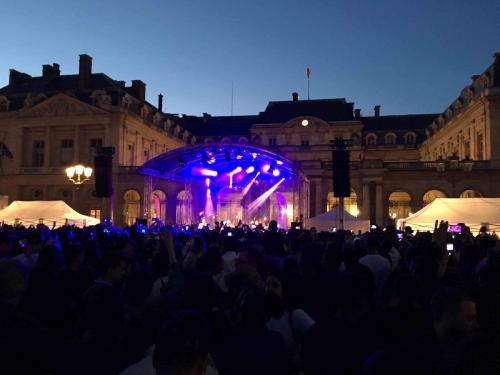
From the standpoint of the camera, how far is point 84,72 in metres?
44.1

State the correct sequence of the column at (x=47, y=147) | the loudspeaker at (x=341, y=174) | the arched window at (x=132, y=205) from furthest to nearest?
the column at (x=47, y=147) → the arched window at (x=132, y=205) → the loudspeaker at (x=341, y=174)

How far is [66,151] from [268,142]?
21781 millimetres

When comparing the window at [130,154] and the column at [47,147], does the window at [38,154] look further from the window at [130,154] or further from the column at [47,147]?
the window at [130,154]

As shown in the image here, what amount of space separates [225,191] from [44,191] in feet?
54.9

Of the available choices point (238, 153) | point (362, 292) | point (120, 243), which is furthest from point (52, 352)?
point (238, 153)

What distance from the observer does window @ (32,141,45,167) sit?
4350 centimetres

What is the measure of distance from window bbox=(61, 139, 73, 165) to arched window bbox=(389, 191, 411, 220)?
28.7m

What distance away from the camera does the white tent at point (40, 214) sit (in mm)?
21484

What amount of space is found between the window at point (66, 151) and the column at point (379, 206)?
89.9 ft

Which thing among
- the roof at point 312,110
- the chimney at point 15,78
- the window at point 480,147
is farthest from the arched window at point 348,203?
the chimney at point 15,78

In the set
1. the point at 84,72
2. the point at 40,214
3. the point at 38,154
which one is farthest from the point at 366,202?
the point at 38,154

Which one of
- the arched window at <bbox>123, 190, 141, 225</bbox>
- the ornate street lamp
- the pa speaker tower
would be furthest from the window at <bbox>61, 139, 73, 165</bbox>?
the pa speaker tower

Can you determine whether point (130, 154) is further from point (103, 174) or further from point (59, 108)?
point (103, 174)

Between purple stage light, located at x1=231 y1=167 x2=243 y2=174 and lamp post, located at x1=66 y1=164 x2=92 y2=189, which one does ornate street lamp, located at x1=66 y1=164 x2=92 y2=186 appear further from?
purple stage light, located at x1=231 y1=167 x2=243 y2=174
